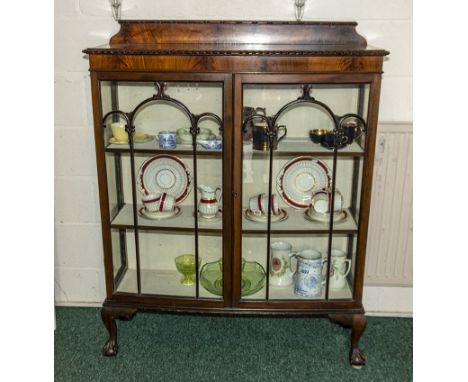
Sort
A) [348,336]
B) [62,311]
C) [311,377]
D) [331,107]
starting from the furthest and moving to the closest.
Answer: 1. [62,311]
2. [348,336]
3. [311,377]
4. [331,107]

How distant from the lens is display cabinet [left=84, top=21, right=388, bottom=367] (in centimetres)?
189

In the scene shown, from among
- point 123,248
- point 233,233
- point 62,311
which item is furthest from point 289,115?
point 62,311

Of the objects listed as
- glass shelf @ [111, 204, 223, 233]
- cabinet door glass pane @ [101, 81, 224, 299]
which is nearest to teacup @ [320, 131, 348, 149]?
cabinet door glass pane @ [101, 81, 224, 299]

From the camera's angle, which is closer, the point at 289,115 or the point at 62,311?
the point at 289,115

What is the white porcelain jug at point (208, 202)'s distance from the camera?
6.87 feet

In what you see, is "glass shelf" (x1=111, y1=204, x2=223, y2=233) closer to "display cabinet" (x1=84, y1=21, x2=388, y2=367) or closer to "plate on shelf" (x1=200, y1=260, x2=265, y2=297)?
"display cabinet" (x1=84, y1=21, x2=388, y2=367)

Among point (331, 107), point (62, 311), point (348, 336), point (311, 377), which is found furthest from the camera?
point (62, 311)

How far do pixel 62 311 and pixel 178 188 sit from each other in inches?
40.3

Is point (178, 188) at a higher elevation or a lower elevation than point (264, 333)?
higher

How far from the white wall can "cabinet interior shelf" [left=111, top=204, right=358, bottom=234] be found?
438mm

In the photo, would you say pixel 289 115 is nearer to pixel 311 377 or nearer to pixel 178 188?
pixel 178 188

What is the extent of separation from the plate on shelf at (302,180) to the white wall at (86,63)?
0.46m

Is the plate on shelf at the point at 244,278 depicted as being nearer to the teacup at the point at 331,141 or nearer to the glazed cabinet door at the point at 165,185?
the glazed cabinet door at the point at 165,185

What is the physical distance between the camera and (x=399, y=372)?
7.11 feet
